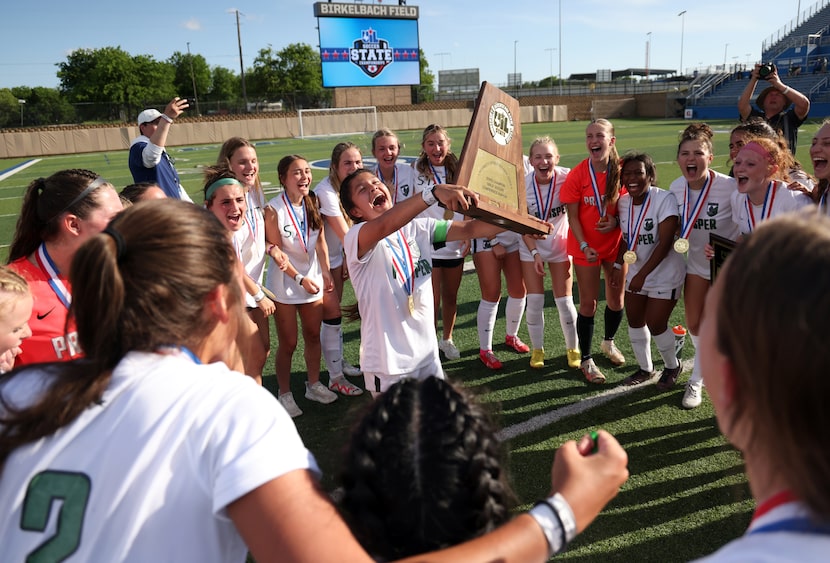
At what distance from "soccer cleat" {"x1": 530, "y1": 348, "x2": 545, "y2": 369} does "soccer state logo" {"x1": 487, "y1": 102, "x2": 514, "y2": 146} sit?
2.60 metres

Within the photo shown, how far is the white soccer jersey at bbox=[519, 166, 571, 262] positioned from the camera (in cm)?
520

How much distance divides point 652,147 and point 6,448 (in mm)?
23805

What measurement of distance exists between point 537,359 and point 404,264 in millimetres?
2416

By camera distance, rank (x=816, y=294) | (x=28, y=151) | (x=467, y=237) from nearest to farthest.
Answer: (x=816, y=294), (x=467, y=237), (x=28, y=151)

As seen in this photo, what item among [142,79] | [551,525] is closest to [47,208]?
[551,525]

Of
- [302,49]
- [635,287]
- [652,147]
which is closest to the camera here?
[635,287]

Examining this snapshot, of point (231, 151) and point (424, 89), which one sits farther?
point (424, 89)

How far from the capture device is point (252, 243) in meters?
4.28

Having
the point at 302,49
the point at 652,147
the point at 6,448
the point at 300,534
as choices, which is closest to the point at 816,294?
the point at 300,534

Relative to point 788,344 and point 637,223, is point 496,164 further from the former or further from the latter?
point 788,344

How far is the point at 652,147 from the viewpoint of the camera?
22.0m

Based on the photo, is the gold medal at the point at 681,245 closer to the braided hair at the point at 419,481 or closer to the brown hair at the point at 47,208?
the braided hair at the point at 419,481

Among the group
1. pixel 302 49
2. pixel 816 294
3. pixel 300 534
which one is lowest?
pixel 300 534

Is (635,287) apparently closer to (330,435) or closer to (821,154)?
(821,154)
